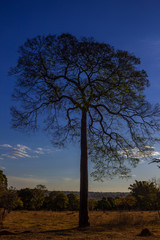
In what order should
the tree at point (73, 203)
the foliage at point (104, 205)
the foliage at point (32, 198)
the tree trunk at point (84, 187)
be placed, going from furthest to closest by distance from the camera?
1. the foliage at point (104, 205)
2. the tree at point (73, 203)
3. the foliage at point (32, 198)
4. the tree trunk at point (84, 187)

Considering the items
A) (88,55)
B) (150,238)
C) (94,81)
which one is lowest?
(150,238)

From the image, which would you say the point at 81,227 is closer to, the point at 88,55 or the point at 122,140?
the point at 122,140

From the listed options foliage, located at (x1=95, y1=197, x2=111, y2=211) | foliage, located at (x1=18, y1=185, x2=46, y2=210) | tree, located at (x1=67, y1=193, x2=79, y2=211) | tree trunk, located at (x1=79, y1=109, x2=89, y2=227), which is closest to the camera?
tree trunk, located at (x1=79, y1=109, x2=89, y2=227)

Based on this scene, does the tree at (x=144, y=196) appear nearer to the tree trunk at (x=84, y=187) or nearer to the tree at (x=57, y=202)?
the tree at (x=57, y=202)

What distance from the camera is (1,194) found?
12.8 m

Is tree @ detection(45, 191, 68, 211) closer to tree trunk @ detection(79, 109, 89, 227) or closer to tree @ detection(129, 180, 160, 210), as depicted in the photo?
tree @ detection(129, 180, 160, 210)

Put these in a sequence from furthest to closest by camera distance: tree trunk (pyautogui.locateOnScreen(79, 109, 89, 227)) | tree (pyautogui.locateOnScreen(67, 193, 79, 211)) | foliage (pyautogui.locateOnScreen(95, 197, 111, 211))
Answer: foliage (pyautogui.locateOnScreen(95, 197, 111, 211)) < tree (pyautogui.locateOnScreen(67, 193, 79, 211)) < tree trunk (pyautogui.locateOnScreen(79, 109, 89, 227))

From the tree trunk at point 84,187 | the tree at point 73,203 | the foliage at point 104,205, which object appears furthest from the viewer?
the foliage at point 104,205

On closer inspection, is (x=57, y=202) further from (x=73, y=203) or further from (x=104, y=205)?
(x=104, y=205)

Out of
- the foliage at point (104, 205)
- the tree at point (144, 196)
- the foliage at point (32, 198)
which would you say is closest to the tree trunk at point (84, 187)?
the tree at point (144, 196)

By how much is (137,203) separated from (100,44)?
37379mm

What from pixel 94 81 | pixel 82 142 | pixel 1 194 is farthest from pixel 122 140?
pixel 1 194

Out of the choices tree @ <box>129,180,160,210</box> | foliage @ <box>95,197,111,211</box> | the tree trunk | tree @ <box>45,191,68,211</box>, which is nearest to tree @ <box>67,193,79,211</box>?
tree @ <box>45,191,68,211</box>

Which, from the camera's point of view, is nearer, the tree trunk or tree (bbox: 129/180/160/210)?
the tree trunk
